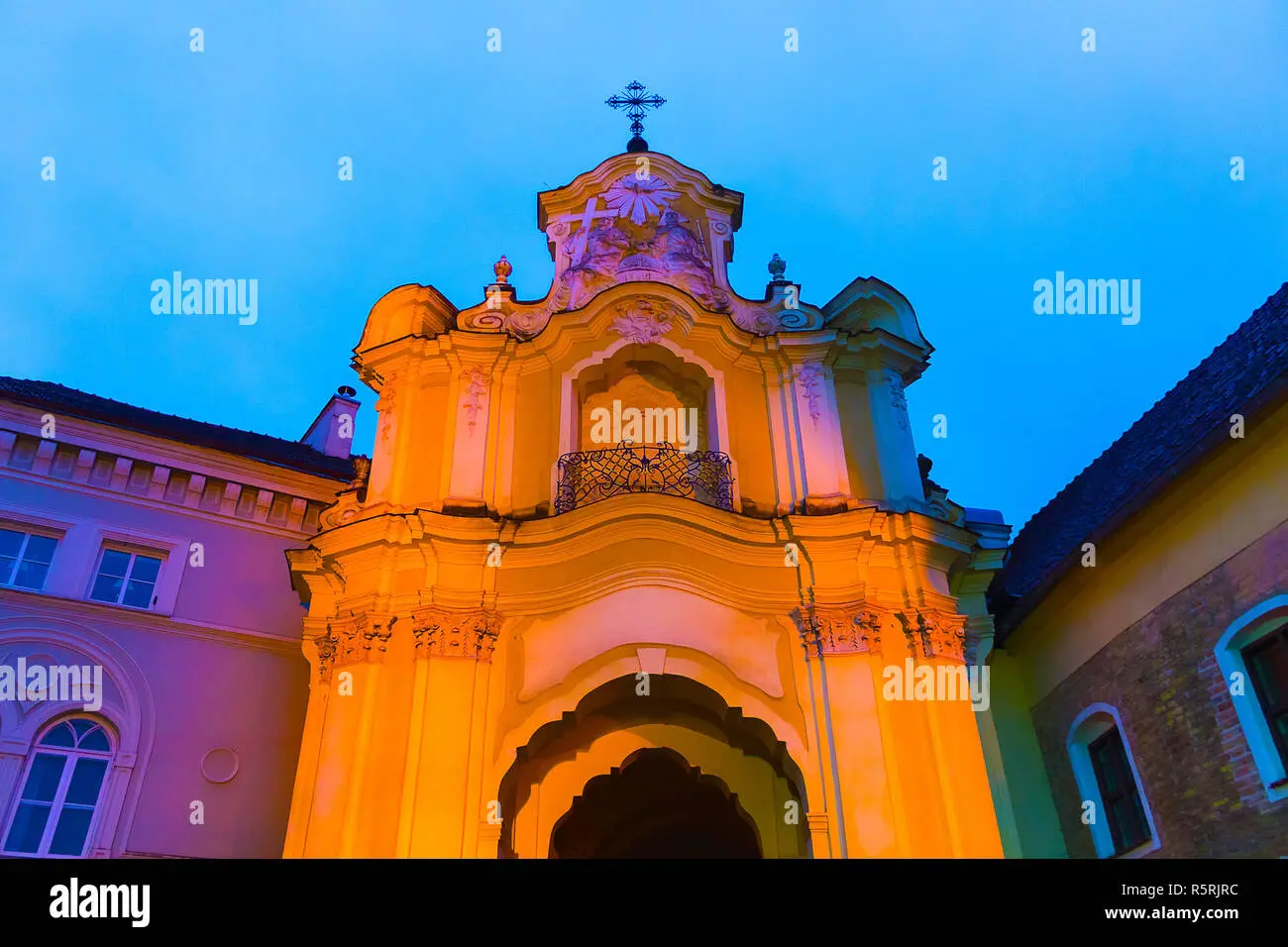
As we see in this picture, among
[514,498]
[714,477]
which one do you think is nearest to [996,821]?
[714,477]

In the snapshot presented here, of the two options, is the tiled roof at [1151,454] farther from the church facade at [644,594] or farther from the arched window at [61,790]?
the arched window at [61,790]

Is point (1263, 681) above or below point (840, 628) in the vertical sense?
below

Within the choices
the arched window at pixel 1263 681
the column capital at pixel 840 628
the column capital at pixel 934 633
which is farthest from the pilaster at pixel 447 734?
the arched window at pixel 1263 681

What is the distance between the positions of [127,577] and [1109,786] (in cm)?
1394

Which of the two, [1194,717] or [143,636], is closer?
[1194,717]

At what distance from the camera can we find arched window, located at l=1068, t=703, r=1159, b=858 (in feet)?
41.4

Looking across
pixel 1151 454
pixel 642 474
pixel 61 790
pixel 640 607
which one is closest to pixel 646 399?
pixel 642 474

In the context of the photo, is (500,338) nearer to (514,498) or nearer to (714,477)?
(514,498)

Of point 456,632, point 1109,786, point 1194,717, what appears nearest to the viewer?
point 1194,717

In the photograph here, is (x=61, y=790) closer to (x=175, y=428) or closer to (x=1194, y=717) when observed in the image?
(x=175, y=428)

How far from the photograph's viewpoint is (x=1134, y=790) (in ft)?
42.0

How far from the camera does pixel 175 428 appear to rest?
17.7m

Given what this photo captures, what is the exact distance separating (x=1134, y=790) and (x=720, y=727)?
525 centimetres
